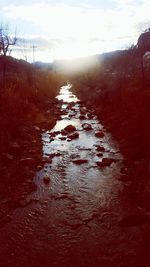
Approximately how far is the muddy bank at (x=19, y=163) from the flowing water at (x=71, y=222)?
0.81 feet

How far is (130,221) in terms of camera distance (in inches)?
278

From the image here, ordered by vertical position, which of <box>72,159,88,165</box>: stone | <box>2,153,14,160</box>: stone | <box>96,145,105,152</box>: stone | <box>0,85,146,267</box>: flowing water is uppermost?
Answer: <box>2,153,14,160</box>: stone

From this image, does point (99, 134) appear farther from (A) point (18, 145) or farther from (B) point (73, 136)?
(A) point (18, 145)

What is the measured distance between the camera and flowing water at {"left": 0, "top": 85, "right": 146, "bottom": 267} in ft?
19.5

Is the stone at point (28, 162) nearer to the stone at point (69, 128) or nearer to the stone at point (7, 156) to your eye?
the stone at point (7, 156)

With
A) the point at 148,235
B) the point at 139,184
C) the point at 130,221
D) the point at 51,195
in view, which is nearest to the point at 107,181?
the point at 139,184

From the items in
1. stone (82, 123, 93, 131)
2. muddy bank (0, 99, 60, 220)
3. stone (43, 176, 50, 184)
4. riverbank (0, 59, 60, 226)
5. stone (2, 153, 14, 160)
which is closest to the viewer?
muddy bank (0, 99, 60, 220)

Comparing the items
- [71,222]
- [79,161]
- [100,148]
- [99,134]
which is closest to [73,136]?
[99,134]

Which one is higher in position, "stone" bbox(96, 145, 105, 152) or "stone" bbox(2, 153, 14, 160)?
Answer: "stone" bbox(2, 153, 14, 160)

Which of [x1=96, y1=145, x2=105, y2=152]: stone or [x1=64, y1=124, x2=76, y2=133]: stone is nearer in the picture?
[x1=96, y1=145, x2=105, y2=152]: stone

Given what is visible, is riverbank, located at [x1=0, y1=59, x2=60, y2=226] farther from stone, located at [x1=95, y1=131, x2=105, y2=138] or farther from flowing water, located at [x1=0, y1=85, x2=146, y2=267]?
stone, located at [x1=95, y1=131, x2=105, y2=138]

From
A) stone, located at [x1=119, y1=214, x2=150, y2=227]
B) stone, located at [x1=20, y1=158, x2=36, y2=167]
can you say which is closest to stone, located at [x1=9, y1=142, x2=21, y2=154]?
stone, located at [x1=20, y1=158, x2=36, y2=167]

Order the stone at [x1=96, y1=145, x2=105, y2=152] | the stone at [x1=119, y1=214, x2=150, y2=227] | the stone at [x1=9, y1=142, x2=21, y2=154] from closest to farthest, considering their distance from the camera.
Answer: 1. the stone at [x1=119, y1=214, x2=150, y2=227]
2. the stone at [x1=9, y1=142, x2=21, y2=154]
3. the stone at [x1=96, y1=145, x2=105, y2=152]

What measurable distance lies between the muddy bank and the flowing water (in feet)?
0.81
